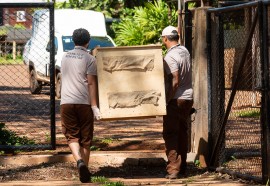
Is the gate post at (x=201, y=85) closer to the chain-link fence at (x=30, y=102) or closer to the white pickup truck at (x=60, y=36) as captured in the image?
the chain-link fence at (x=30, y=102)

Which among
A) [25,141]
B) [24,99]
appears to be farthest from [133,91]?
[24,99]

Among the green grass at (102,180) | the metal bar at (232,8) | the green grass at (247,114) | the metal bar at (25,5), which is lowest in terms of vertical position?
the green grass at (102,180)

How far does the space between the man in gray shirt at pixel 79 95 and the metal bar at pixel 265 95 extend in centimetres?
198

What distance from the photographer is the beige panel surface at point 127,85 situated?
10.8 meters

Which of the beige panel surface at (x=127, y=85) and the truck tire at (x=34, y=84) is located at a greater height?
the beige panel surface at (x=127, y=85)

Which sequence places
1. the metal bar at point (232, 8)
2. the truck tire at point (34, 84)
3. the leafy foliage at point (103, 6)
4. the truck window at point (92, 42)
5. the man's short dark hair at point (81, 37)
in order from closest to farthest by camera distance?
the metal bar at point (232, 8)
the man's short dark hair at point (81, 37)
the truck window at point (92, 42)
the truck tire at point (34, 84)
the leafy foliage at point (103, 6)

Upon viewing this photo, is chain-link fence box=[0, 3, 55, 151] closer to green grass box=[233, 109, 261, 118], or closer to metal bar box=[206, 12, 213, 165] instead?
metal bar box=[206, 12, 213, 165]

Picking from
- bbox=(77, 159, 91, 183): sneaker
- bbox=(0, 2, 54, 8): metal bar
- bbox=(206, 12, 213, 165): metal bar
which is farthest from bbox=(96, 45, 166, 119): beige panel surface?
bbox=(0, 2, 54, 8): metal bar

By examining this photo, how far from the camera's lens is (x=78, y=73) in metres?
11.0

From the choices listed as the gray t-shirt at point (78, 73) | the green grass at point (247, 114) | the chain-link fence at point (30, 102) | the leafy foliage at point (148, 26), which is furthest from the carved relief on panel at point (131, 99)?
the leafy foliage at point (148, 26)

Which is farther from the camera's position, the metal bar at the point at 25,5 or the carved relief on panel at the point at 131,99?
the metal bar at the point at 25,5

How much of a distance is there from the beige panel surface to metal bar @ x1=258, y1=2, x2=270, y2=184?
55.5 inches

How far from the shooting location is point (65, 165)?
39.9 feet

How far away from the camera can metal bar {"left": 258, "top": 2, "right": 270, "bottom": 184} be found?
9.89 m
